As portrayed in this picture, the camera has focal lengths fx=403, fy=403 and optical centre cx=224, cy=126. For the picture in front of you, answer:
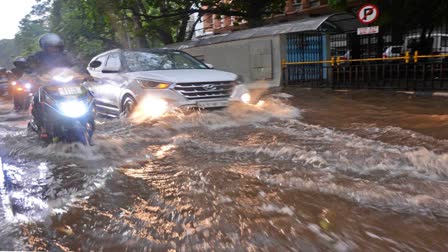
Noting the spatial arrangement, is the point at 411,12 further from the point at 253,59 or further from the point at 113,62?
the point at 113,62

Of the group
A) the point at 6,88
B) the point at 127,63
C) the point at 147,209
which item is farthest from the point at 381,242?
the point at 6,88

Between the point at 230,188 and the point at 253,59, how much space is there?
44.0 feet

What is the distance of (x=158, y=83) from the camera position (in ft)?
23.2

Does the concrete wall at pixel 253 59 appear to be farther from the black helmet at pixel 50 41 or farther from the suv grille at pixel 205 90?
the black helmet at pixel 50 41

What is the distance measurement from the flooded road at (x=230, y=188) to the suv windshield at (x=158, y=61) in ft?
4.36

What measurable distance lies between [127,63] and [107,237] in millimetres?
5541

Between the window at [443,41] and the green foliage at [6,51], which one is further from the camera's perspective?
the green foliage at [6,51]

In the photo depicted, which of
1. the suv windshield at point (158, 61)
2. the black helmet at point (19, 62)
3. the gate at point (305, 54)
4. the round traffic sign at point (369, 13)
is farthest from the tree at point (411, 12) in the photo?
the black helmet at point (19, 62)

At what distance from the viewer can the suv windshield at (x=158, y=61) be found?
7.88 m

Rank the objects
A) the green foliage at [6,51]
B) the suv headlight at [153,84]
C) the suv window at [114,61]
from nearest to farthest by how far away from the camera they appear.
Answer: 1. the suv headlight at [153,84]
2. the suv window at [114,61]
3. the green foliage at [6,51]

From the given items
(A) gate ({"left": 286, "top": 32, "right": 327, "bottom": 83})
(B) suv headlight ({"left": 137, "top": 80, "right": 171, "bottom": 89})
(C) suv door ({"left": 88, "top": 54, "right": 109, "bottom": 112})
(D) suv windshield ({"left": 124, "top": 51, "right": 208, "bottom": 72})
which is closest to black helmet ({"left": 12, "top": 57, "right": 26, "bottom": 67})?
(B) suv headlight ({"left": 137, "top": 80, "right": 171, "bottom": 89})

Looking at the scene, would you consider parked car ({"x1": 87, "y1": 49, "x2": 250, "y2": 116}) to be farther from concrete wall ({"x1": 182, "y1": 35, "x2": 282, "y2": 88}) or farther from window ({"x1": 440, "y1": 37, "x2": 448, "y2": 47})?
window ({"x1": 440, "y1": 37, "x2": 448, "y2": 47})

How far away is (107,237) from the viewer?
2.87 metres

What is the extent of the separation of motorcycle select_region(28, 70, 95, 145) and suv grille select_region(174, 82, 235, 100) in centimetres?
182
